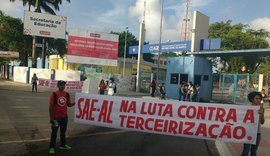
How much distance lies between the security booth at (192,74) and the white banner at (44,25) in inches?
625

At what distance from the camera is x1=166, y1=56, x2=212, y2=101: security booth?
30.5 metres

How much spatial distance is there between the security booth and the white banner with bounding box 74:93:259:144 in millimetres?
22050

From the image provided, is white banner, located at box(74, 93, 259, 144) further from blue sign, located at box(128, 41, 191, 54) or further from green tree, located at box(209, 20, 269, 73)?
green tree, located at box(209, 20, 269, 73)

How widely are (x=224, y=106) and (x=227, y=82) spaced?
22205mm

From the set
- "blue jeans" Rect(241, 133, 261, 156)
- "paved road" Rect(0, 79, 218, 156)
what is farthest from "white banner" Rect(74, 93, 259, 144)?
"paved road" Rect(0, 79, 218, 156)

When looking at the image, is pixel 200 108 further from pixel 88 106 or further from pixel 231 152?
pixel 88 106

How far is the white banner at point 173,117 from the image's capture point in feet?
25.0

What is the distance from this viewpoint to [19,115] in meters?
13.5

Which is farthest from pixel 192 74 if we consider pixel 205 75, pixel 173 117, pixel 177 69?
pixel 173 117

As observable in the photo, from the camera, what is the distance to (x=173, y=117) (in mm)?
8305

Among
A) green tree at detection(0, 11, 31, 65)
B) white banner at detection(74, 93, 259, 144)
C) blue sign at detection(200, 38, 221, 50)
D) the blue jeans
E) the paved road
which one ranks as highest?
green tree at detection(0, 11, 31, 65)

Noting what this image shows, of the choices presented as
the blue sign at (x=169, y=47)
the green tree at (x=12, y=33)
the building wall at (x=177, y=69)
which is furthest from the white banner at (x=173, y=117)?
the green tree at (x=12, y=33)

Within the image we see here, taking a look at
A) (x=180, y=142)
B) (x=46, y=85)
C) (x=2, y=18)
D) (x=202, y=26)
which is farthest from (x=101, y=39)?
(x=180, y=142)

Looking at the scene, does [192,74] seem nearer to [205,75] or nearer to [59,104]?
[205,75]
